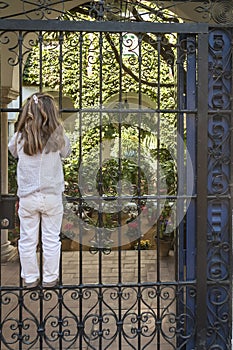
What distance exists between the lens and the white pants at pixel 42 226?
2953 mm

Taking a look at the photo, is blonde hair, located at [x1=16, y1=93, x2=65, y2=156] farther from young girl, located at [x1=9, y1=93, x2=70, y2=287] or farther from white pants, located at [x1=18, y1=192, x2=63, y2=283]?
white pants, located at [x1=18, y1=192, x2=63, y2=283]

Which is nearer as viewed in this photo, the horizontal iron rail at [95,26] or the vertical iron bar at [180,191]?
the horizontal iron rail at [95,26]

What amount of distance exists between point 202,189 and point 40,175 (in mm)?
1161

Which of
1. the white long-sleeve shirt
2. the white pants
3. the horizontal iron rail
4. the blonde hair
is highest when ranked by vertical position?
the horizontal iron rail

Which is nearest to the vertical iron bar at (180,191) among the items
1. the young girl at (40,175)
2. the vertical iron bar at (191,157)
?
the vertical iron bar at (191,157)

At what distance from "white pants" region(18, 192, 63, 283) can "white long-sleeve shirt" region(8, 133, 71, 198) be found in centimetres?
5

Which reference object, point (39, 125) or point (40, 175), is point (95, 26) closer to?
point (39, 125)

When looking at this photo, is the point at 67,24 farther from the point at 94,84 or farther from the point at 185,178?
the point at 94,84

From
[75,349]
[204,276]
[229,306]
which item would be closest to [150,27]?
[204,276]

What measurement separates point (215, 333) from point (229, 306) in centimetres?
23

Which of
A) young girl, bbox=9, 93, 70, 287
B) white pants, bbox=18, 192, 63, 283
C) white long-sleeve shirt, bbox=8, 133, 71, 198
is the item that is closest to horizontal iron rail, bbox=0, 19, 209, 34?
young girl, bbox=9, 93, 70, 287

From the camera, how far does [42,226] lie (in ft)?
9.79

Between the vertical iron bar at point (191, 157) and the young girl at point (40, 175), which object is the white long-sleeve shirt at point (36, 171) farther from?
the vertical iron bar at point (191, 157)

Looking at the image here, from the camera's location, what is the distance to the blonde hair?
113 inches
